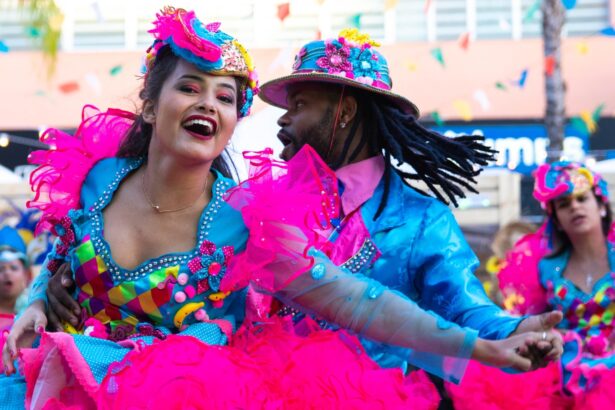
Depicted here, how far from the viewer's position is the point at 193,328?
2941mm

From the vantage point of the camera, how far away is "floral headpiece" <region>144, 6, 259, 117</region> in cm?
305

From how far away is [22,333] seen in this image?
3066 mm

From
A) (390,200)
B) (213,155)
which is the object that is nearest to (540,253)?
(390,200)

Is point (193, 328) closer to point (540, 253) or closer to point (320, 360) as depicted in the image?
point (320, 360)

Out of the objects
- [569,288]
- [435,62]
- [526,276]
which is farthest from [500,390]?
[435,62]

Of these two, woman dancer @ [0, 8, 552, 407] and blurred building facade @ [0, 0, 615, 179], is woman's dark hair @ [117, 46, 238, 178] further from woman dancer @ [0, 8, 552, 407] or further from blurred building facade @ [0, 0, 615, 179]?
blurred building facade @ [0, 0, 615, 179]

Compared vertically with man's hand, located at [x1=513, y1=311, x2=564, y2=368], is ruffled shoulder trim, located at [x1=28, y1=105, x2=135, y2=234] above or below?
above

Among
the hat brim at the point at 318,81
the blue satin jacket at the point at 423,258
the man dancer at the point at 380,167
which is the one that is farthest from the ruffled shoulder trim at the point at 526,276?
the blue satin jacket at the point at 423,258

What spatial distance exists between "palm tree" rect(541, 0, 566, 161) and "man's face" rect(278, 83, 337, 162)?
9.96 metres

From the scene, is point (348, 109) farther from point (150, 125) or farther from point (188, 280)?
point (188, 280)

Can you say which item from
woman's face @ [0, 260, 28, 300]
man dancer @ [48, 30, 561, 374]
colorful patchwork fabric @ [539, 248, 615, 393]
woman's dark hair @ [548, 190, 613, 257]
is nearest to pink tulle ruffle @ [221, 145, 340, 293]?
man dancer @ [48, 30, 561, 374]

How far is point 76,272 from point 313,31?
13.8 meters

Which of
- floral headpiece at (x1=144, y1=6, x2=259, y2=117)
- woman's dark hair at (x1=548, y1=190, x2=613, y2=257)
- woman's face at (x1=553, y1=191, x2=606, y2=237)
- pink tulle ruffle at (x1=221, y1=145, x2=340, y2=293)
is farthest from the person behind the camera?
woman's dark hair at (x1=548, y1=190, x2=613, y2=257)

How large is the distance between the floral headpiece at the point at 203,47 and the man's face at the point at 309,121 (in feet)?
1.64
